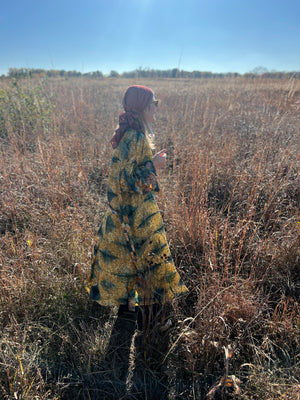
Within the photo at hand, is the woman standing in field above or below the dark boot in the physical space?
above

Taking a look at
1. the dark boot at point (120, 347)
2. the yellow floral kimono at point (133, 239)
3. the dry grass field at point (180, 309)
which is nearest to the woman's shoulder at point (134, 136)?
the yellow floral kimono at point (133, 239)

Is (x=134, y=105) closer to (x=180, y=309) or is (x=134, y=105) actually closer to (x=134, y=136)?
(x=134, y=136)

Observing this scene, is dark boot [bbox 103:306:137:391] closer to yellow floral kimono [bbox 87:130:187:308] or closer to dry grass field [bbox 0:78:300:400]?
dry grass field [bbox 0:78:300:400]

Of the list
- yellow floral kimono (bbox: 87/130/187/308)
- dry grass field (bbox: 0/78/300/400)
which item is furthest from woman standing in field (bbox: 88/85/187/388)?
dry grass field (bbox: 0/78/300/400)

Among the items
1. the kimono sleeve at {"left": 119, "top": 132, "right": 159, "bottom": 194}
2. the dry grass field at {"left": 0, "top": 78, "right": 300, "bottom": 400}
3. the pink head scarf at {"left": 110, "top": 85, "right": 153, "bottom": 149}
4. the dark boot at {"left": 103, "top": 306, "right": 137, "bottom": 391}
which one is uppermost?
the pink head scarf at {"left": 110, "top": 85, "right": 153, "bottom": 149}

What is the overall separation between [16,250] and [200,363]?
72.1 inches

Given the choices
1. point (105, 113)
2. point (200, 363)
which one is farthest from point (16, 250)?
point (105, 113)

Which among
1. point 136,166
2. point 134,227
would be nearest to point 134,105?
point 136,166

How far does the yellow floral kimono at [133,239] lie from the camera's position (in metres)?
1.51

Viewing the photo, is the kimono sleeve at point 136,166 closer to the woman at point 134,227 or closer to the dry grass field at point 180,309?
the woman at point 134,227

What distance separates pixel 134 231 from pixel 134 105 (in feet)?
2.57

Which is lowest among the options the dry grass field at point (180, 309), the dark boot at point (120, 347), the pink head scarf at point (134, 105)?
the dark boot at point (120, 347)

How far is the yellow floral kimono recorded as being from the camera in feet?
4.96

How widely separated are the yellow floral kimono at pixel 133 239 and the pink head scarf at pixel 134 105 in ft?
0.18
